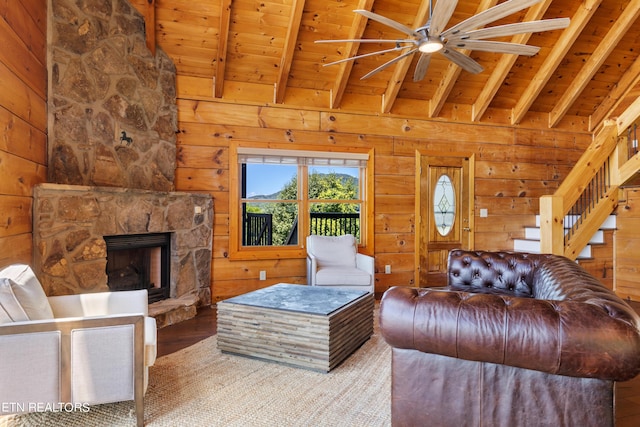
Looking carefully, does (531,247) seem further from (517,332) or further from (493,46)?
(517,332)

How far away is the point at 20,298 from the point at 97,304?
55cm

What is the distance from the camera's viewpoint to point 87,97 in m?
3.31

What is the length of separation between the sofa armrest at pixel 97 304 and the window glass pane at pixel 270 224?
2.40 metres

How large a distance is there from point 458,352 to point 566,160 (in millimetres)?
5723

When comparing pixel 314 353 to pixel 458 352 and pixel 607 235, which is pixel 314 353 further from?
pixel 607 235

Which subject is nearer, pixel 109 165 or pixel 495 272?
pixel 495 272

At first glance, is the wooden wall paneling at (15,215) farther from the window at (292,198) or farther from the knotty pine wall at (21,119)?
the window at (292,198)

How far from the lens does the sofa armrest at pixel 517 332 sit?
50.1 inches

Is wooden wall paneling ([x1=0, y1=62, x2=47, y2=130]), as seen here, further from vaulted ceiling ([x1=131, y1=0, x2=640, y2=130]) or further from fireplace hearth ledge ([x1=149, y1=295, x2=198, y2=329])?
fireplace hearth ledge ([x1=149, y1=295, x2=198, y2=329])

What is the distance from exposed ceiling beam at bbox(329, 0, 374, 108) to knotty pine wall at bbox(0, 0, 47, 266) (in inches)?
109

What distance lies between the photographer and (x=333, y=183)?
510 cm

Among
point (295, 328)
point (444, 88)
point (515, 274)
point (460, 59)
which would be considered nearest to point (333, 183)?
point (444, 88)

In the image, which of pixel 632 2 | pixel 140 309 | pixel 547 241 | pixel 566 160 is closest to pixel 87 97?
pixel 140 309

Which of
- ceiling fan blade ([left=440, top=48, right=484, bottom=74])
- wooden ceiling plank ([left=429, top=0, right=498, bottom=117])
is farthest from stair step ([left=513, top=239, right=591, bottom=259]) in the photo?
ceiling fan blade ([left=440, top=48, right=484, bottom=74])
